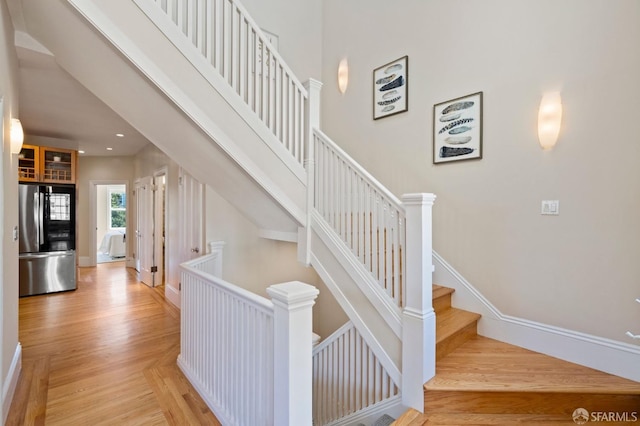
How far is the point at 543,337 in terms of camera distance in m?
2.44

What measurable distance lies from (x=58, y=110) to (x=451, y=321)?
5.64 metres

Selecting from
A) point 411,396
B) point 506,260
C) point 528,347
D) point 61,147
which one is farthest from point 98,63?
point 61,147

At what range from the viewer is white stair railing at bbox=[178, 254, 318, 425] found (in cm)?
155

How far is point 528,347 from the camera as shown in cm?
250

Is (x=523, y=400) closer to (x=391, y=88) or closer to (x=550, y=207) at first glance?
(x=550, y=207)

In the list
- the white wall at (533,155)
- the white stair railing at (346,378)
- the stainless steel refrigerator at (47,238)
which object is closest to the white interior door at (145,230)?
the stainless steel refrigerator at (47,238)

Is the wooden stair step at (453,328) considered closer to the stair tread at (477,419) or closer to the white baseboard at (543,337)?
the white baseboard at (543,337)

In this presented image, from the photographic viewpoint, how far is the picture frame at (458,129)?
2785 millimetres

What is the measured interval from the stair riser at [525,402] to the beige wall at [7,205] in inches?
111

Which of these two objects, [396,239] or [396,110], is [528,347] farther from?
[396,110]

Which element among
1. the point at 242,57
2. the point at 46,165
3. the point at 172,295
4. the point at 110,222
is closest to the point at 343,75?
the point at 242,57

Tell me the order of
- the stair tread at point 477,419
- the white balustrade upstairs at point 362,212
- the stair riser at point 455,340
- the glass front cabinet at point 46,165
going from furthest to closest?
1. the glass front cabinet at point 46,165
2. the stair riser at point 455,340
3. the white balustrade upstairs at point 362,212
4. the stair tread at point 477,419

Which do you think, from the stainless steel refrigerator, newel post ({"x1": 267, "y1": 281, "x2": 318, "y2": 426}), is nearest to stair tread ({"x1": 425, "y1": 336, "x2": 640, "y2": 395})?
newel post ({"x1": 267, "y1": 281, "x2": 318, "y2": 426})

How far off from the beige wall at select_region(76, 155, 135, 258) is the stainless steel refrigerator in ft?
6.67
